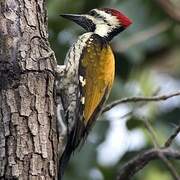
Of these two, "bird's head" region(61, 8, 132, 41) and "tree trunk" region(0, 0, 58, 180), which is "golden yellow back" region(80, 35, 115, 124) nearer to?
"bird's head" region(61, 8, 132, 41)

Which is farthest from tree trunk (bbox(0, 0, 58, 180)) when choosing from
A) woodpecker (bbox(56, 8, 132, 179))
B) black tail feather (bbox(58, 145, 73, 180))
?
woodpecker (bbox(56, 8, 132, 179))

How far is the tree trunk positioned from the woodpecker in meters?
0.41

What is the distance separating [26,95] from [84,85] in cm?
77

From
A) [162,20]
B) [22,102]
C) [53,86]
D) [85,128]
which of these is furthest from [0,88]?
[162,20]

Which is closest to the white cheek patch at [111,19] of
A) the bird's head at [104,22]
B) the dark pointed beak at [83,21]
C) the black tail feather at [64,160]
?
the bird's head at [104,22]

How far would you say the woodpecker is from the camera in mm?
3373

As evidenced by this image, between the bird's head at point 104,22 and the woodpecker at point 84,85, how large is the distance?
0.32 ft

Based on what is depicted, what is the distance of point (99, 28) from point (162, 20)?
38.2 inches

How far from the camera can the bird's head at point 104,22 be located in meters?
3.96

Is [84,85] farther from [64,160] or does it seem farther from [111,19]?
[111,19]

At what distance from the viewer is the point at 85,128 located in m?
3.41

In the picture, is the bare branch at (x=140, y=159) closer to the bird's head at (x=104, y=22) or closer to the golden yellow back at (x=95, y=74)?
the golden yellow back at (x=95, y=74)

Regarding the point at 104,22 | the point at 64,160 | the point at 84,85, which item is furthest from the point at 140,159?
the point at 104,22

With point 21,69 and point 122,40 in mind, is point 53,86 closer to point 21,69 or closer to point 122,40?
point 21,69
